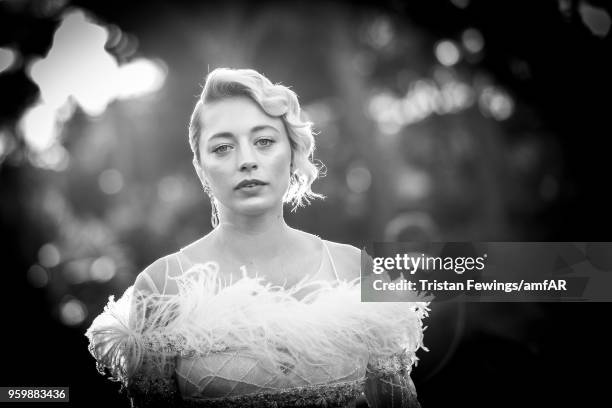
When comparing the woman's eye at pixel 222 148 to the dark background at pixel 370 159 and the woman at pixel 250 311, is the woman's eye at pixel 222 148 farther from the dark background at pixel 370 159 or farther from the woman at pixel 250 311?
the dark background at pixel 370 159

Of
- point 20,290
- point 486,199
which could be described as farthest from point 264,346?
point 486,199

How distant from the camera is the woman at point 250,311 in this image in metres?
1.16

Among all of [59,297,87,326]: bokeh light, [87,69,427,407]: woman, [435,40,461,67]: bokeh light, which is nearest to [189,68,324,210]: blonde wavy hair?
[87,69,427,407]: woman

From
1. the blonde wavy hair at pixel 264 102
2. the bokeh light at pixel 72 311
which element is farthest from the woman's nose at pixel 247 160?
the bokeh light at pixel 72 311

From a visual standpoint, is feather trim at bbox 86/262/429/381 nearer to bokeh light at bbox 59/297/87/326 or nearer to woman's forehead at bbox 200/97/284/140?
woman's forehead at bbox 200/97/284/140

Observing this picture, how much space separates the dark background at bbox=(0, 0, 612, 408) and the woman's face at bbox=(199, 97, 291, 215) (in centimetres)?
142

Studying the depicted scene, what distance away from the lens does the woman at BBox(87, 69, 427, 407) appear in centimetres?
116

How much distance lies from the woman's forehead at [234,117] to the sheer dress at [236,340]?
31cm

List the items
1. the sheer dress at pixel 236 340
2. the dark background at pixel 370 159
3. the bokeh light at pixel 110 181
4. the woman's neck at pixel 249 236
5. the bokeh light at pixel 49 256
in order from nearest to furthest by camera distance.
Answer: the sheer dress at pixel 236 340, the woman's neck at pixel 249 236, the dark background at pixel 370 159, the bokeh light at pixel 49 256, the bokeh light at pixel 110 181

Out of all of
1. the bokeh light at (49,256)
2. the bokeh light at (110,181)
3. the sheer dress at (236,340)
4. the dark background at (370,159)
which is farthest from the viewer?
the bokeh light at (110,181)

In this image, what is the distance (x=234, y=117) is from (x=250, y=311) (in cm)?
44

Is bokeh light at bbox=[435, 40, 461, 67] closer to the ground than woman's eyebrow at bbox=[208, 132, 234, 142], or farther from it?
farther from it

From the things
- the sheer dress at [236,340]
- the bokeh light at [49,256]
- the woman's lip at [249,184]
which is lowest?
the sheer dress at [236,340]

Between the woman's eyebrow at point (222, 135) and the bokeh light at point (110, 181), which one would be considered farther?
the bokeh light at point (110, 181)
